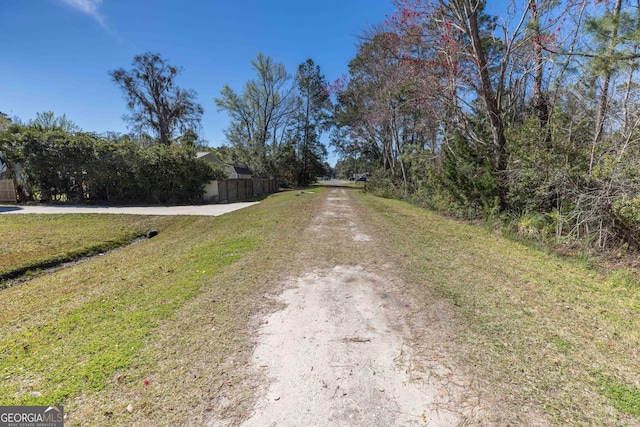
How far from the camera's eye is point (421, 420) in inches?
67.0

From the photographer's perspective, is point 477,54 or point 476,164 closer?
point 477,54

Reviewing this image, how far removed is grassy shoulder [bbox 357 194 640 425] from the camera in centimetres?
190

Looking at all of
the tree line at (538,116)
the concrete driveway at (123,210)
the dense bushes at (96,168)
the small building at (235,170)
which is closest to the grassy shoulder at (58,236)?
the concrete driveway at (123,210)

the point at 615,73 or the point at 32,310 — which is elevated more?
the point at 615,73

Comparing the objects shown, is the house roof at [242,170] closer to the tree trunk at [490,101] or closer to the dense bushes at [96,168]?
the dense bushes at [96,168]

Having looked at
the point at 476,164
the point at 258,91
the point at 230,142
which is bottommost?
the point at 476,164

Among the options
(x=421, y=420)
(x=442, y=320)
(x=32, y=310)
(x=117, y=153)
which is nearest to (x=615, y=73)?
(x=442, y=320)

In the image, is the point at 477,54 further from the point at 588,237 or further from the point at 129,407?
the point at 129,407

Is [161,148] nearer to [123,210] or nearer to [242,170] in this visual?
[123,210]

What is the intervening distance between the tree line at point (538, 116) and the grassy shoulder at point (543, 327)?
188cm

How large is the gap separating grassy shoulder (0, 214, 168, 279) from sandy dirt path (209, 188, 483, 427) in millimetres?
5852

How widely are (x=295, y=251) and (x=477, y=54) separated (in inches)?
292

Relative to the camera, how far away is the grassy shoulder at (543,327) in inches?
74.7

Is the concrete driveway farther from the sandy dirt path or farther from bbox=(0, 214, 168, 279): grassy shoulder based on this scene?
the sandy dirt path
